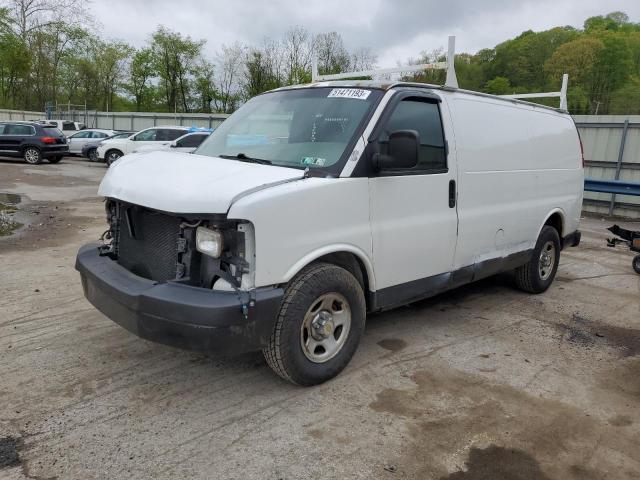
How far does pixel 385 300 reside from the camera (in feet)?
13.1

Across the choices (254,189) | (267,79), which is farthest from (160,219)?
(267,79)

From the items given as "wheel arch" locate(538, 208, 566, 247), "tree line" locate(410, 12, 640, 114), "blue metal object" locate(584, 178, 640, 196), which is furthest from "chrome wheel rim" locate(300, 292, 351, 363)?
"tree line" locate(410, 12, 640, 114)

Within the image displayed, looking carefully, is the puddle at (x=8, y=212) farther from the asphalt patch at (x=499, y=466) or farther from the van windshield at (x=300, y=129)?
the asphalt patch at (x=499, y=466)

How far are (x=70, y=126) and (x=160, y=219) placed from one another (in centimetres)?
3039

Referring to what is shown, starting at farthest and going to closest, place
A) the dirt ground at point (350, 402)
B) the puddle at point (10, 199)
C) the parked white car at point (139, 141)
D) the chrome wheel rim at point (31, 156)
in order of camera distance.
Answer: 1. the parked white car at point (139, 141)
2. the chrome wheel rim at point (31, 156)
3. the puddle at point (10, 199)
4. the dirt ground at point (350, 402)

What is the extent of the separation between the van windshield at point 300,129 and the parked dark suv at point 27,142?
19995mm

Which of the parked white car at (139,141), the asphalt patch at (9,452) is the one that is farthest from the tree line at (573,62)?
the asphalt patch at (9,452)

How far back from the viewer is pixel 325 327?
3576mm

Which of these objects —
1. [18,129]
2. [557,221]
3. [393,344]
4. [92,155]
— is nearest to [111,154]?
[92,155]

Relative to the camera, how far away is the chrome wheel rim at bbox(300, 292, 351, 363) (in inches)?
138

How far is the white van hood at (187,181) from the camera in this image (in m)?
3.01

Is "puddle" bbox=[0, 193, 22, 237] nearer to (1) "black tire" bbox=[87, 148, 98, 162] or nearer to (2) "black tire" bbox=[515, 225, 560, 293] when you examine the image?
(2) "black tire" bbox=[515, 225, 560, 293]

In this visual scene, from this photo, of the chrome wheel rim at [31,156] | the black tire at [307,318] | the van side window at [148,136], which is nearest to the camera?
the black tire at [307,318]

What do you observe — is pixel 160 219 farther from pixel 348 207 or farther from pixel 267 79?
pixel 267 79
